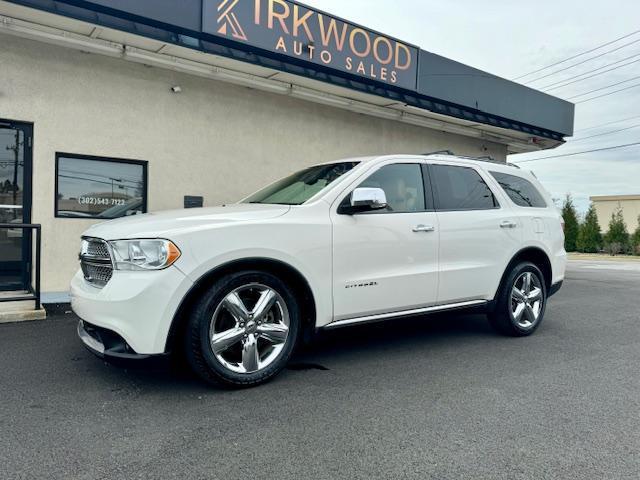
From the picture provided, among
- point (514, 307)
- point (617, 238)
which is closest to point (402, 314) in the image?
point (514, 307)

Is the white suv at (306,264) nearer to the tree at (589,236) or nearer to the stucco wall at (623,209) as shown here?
the tree at (589,236)

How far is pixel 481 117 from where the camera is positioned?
11617 mm

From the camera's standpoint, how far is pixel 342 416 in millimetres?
3240

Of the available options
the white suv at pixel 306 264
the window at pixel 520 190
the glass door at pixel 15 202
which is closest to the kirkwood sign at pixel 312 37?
the glass door at pixel 15 202

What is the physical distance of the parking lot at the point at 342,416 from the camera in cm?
262

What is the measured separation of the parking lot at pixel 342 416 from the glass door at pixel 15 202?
7.02 feet

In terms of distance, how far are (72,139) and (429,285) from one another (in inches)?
218

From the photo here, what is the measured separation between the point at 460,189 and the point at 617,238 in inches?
1199

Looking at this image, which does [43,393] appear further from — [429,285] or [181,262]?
[429,285]

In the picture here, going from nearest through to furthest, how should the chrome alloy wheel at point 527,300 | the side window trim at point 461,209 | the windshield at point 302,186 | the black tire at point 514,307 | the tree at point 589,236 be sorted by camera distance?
the windshield at point 302,186, the side window trim at point 461,209, the black tire at point 514,307, the chrome alloy wheel at point 527,300, the tree at point 589,236

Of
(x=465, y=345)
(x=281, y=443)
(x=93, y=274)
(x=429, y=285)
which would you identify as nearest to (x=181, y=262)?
(x=93, y=274)

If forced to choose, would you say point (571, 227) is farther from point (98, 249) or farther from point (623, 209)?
point (98, 249)

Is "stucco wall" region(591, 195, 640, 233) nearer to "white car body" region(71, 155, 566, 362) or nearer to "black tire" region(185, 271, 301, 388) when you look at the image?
"white car body" region(71, 155, 566, 362)

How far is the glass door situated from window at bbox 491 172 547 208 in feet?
20.1
